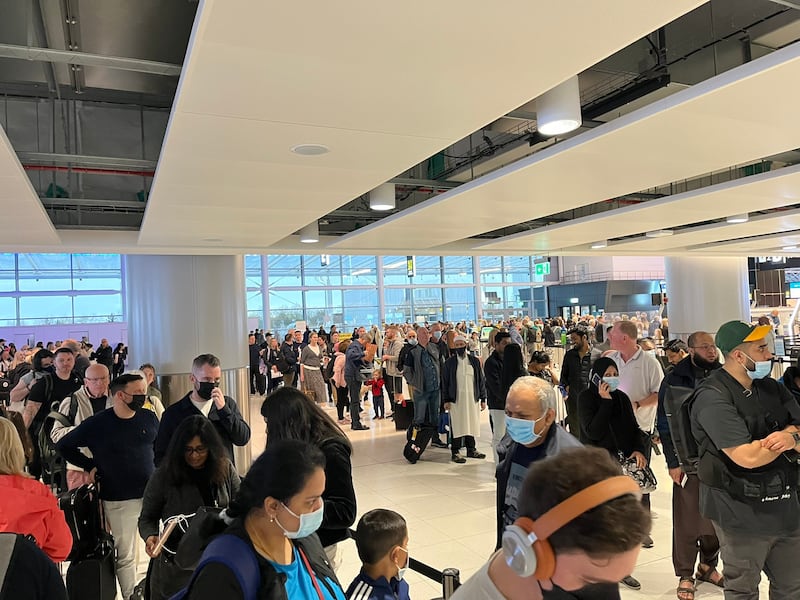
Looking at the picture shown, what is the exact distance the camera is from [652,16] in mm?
1876

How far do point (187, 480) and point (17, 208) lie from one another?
2.88 metres

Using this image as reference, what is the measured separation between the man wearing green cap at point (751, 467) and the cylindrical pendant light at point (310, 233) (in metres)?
5.20

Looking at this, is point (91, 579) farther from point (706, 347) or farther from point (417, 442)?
point (417, 442)

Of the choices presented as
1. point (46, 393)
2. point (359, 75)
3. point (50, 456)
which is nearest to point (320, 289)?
point (46, 393)

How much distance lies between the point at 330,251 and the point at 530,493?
740 centimetres

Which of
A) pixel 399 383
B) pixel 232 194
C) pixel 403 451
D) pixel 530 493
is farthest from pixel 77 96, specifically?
pixel 399 383

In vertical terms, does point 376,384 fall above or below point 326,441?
below

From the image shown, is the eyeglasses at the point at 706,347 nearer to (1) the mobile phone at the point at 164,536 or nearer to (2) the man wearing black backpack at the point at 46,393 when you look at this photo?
(1) the mobile phone at the point at 164,536

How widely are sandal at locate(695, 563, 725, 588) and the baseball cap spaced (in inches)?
80.6

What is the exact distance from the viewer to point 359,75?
227cm

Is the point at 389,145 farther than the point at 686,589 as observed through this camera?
No

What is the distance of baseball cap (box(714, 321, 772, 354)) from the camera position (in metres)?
2.77

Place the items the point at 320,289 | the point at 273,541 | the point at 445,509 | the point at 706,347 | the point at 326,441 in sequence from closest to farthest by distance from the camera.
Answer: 1. the point at 273,541
2. the point at 326,441
3. the point at 706,347
4. the point at 445,509
5. the point at 320,289

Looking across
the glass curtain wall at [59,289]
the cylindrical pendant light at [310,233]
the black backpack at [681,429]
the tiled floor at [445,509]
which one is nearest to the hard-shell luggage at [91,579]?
the tiled floor at [445,509]
